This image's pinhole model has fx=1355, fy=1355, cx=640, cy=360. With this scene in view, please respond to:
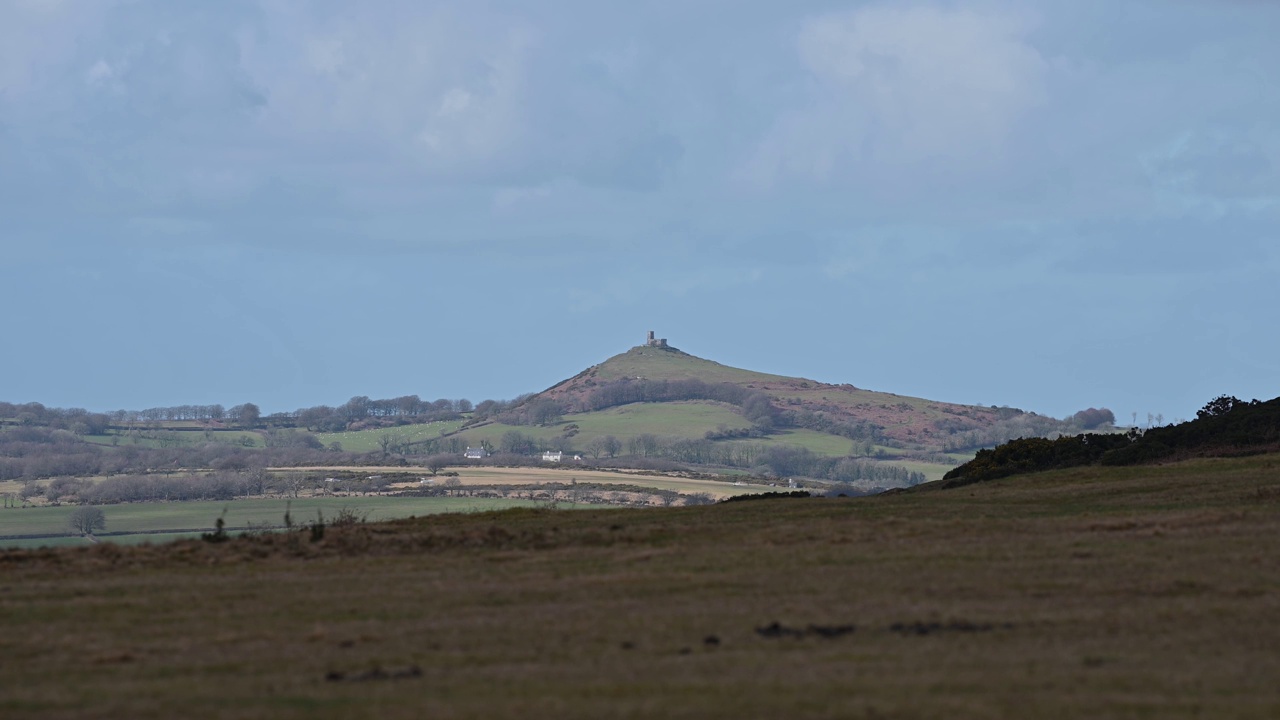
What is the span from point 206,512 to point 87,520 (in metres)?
13.5

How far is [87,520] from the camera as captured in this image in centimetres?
10844

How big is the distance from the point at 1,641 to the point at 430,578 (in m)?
6.90

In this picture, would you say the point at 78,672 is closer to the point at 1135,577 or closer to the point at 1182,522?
the point at 1135,577

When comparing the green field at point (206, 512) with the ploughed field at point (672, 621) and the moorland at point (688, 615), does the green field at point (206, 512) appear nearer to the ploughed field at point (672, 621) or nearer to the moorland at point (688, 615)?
the moorland at point (688, 615)

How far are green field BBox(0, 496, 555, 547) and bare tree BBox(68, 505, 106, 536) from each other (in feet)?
2.25

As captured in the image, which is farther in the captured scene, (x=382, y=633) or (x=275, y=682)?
(x=382, y=633)

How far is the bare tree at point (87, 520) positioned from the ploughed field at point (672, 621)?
83603mm

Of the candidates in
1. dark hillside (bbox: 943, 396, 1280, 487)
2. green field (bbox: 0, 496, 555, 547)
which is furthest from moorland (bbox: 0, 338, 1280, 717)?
green field (bbox: 0, 496, 555, 547)

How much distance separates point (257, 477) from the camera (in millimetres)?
→ 153125

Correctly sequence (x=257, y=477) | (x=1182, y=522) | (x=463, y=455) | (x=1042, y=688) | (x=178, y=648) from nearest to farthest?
(x=1042, y=688)
(x=178, y=648)
(x=1182, y=522)
(x=257, y=477)
(x=463, y=455)

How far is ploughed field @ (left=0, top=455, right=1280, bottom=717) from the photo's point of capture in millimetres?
12594

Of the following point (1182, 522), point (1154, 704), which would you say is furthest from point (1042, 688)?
point (1182, 522)

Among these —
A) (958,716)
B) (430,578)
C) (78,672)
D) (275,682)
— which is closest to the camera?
(958,716)

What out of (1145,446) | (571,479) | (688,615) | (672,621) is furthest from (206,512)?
(672,621)
